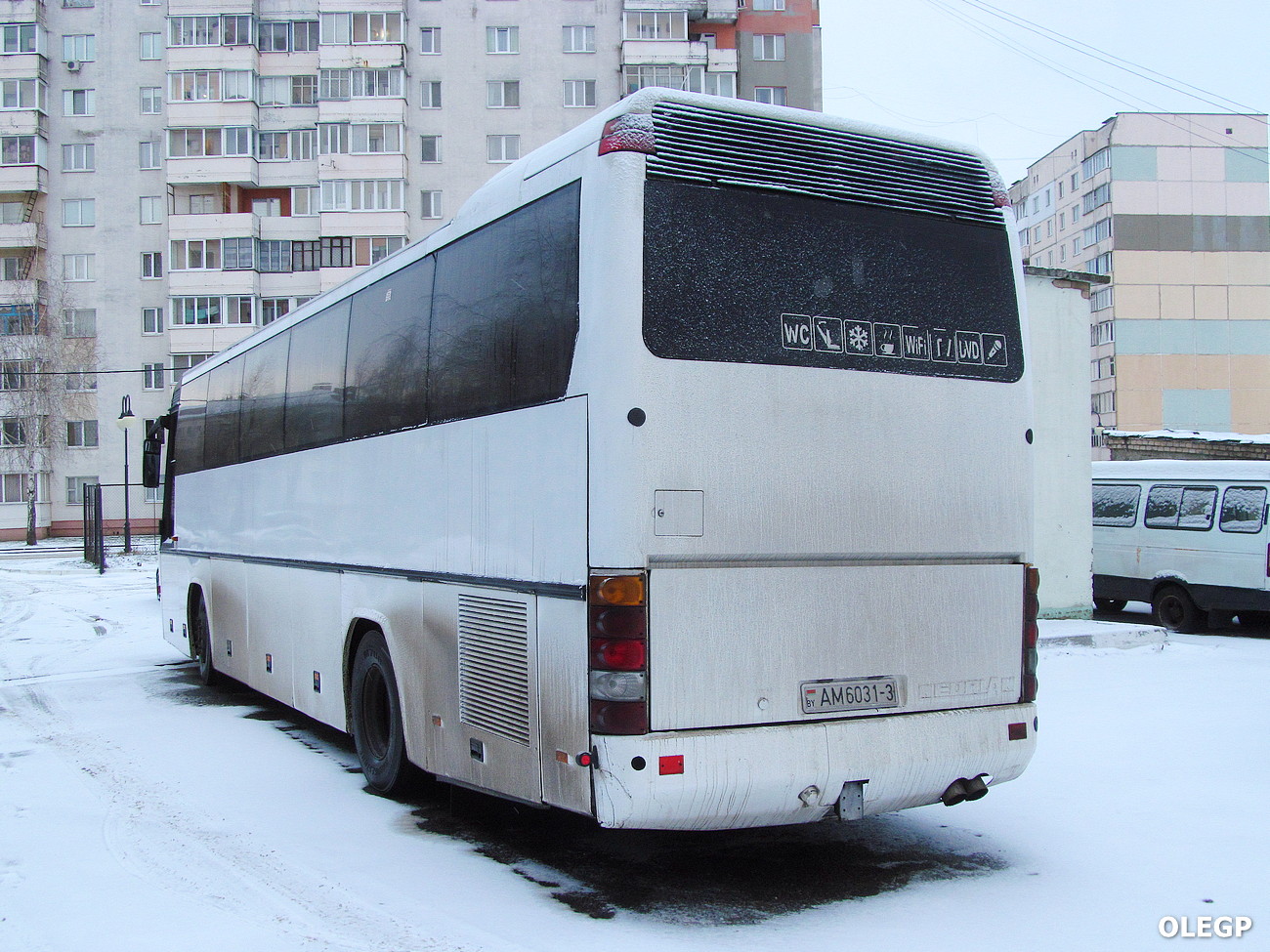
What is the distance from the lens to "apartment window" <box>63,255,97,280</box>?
5631 centimetres

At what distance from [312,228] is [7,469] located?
18310 mm

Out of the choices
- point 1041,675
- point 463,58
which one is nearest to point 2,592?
point 1041,675

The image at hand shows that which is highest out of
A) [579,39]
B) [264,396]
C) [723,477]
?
[579,39]

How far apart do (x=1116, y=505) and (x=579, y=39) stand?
43.0 m

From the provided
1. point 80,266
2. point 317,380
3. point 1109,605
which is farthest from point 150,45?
point 317,380

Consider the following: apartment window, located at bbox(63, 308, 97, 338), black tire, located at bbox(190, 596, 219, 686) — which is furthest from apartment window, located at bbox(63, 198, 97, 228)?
black tire, located at bbox(190, 596, 219, 686)

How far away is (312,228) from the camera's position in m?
54.6

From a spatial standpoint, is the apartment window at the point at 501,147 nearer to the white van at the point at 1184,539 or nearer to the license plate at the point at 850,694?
the white van at the point at 1184,539

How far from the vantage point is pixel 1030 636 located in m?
5.92

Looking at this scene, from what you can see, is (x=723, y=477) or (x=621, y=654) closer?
(x=621, y=654)

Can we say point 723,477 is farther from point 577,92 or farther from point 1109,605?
point 577,92

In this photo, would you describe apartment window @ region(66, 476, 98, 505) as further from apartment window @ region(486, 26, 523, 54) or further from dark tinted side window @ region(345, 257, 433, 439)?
dark tinted side window @ region(345, 257, 433, 439)

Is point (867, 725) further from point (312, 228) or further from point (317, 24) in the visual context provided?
point (317, 24)

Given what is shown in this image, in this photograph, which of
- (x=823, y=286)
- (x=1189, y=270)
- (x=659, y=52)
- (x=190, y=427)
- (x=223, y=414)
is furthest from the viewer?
(x=1189, y=270)
